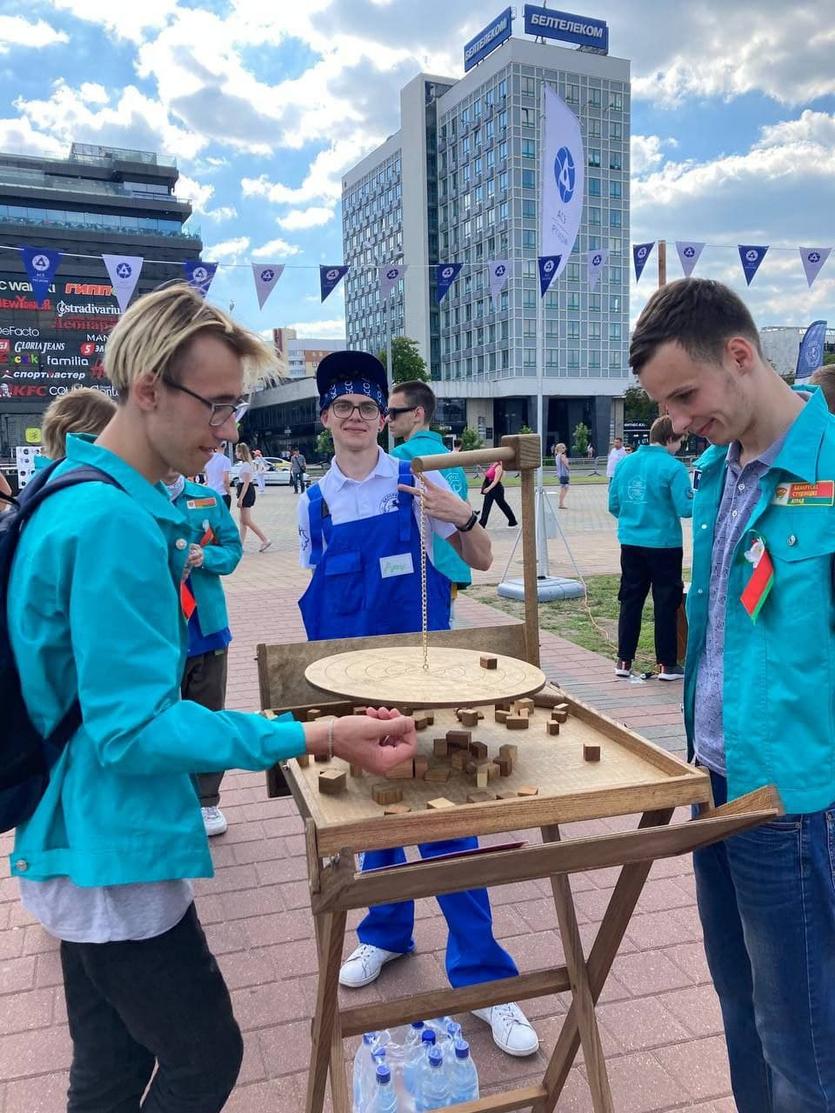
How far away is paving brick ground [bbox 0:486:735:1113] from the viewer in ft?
7.41

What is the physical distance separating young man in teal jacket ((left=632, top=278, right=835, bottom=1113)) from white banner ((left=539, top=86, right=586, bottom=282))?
7.08m

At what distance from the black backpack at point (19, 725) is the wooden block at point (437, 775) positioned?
2.12 feet

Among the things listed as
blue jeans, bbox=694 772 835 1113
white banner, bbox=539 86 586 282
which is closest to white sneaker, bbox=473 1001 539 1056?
blue jeans, bbox=694 772 835 1113

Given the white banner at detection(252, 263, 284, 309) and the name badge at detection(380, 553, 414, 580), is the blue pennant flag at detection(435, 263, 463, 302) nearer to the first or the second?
the white banner at detection(252, 263, 284, 309)

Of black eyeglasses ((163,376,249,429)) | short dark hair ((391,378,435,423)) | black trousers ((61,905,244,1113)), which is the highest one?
short dark hair ((391,378,435,423))

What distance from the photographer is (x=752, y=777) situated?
1.59 metres

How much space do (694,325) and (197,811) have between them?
4.25 ft

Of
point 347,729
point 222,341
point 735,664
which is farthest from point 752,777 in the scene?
point 222,341

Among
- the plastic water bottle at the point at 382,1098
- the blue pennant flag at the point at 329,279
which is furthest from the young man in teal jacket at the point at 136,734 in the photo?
the blue pennant flag at the point at 329,279

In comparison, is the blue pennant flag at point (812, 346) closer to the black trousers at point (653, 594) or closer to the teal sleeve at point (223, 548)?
the black trousers at point (653, 594)

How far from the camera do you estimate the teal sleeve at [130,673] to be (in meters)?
1.23

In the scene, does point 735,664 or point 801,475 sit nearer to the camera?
point 801,475

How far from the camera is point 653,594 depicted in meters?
6.23

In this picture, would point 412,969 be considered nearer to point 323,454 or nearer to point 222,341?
point 222,341
